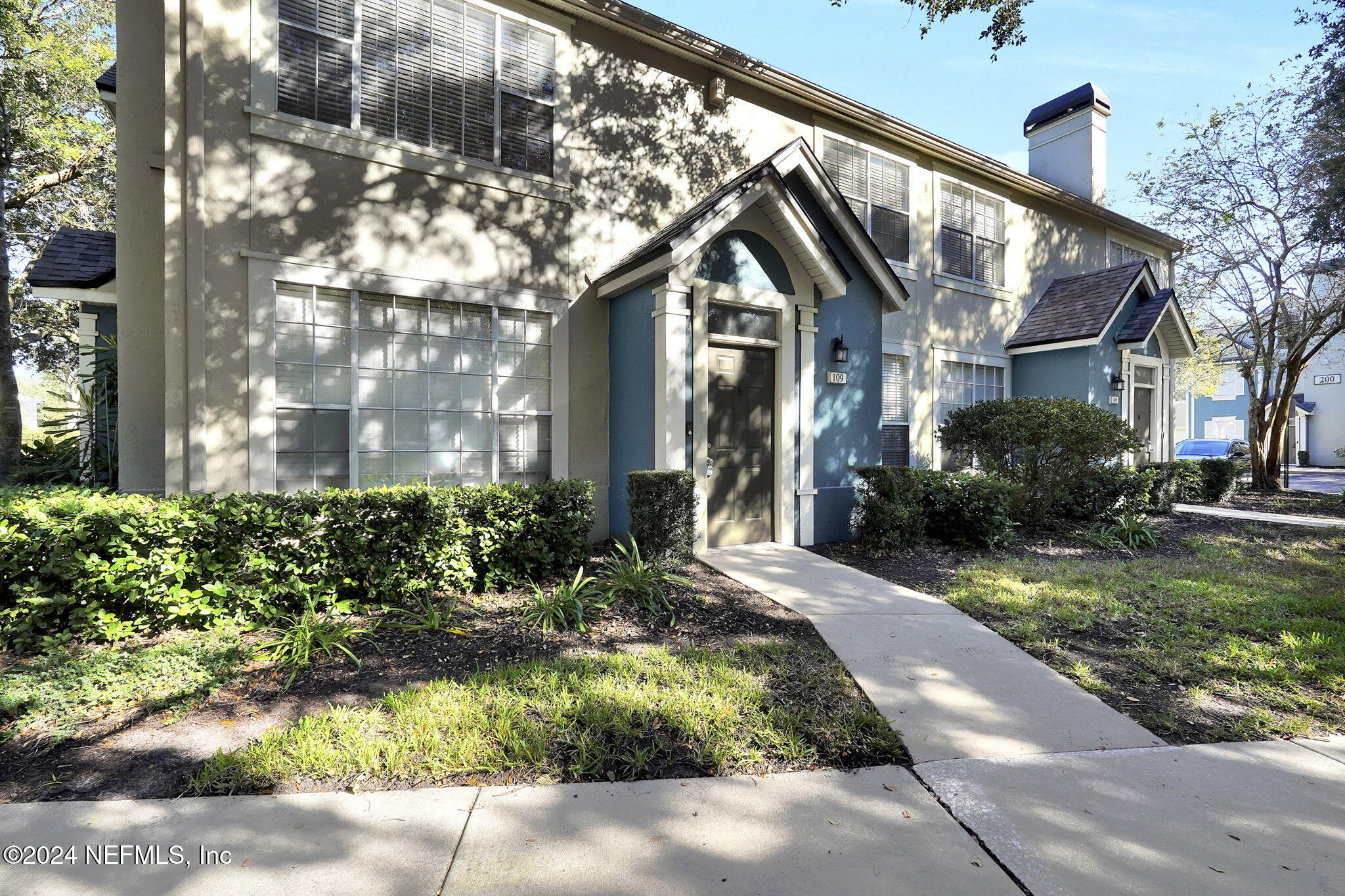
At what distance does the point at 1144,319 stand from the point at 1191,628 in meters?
10.6

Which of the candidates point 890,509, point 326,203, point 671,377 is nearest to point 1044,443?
point 890,509

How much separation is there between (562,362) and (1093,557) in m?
7.10

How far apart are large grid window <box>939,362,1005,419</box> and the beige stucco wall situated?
18.2 feet

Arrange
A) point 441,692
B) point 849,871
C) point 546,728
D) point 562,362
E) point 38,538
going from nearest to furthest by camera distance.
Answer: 1. point 849,871
2. point 546,728
3. point 441,692
4. point 38,538
5. point 562,362

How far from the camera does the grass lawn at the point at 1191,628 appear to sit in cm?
392

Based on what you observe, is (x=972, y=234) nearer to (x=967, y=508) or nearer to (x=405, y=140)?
(x=967, y=508)

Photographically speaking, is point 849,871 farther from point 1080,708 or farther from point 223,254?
point 223,254

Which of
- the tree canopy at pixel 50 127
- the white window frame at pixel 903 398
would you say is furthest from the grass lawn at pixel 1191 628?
the tree canopy at pixel 50 127

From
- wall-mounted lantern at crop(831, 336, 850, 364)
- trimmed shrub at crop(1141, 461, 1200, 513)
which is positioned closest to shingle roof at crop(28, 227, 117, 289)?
wall-mounted lantern at crop(831, 336, 850, 364)

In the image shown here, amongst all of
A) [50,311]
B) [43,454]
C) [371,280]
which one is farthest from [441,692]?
[50,311]

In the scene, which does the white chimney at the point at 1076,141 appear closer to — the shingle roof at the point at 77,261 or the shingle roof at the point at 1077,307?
the shingle roof at the point at 1077,307

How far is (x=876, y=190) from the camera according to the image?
11.2 m

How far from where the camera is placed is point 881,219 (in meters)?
11.3

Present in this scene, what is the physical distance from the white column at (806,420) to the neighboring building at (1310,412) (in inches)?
1261
